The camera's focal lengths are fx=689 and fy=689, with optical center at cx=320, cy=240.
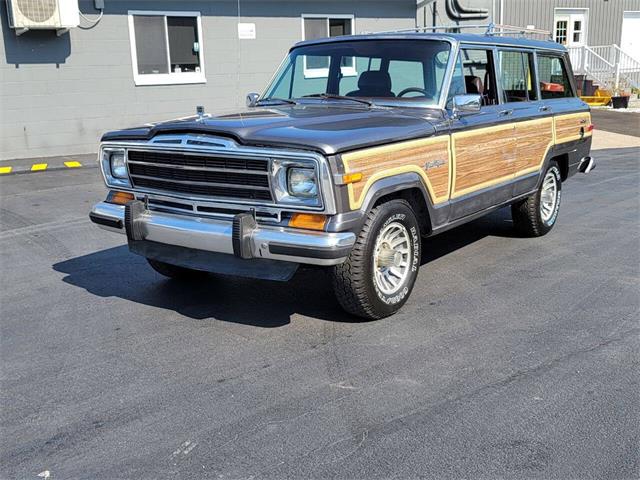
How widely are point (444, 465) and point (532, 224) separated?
4.38 metres

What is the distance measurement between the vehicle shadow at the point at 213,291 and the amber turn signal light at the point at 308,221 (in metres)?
0.88

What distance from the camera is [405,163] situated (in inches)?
184

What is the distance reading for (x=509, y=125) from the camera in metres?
6.09

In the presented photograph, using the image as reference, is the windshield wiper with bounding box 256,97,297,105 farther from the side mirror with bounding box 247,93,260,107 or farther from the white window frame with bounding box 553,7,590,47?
the white window frame with bounding box 553,7,590,47

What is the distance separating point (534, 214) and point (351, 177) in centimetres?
336

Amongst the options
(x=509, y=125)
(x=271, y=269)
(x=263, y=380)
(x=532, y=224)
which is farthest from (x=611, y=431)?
(x=532, y=224)

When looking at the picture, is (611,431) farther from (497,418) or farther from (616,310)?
(616,310)

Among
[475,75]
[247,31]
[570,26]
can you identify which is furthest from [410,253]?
[570,26]

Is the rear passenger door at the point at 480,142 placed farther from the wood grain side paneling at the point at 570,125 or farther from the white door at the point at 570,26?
the white door at the point at 570,26

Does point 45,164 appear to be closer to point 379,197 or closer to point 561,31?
point 379,197

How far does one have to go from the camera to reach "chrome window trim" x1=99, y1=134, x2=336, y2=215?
13.3ft

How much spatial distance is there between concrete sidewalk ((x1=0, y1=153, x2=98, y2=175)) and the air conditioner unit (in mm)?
2321

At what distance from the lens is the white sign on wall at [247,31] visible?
1550 cm

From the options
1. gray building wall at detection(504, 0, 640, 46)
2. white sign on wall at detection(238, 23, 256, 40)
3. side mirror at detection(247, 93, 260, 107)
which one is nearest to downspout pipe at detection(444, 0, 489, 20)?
gray building wall at detection(504, 0, 640, 46)
